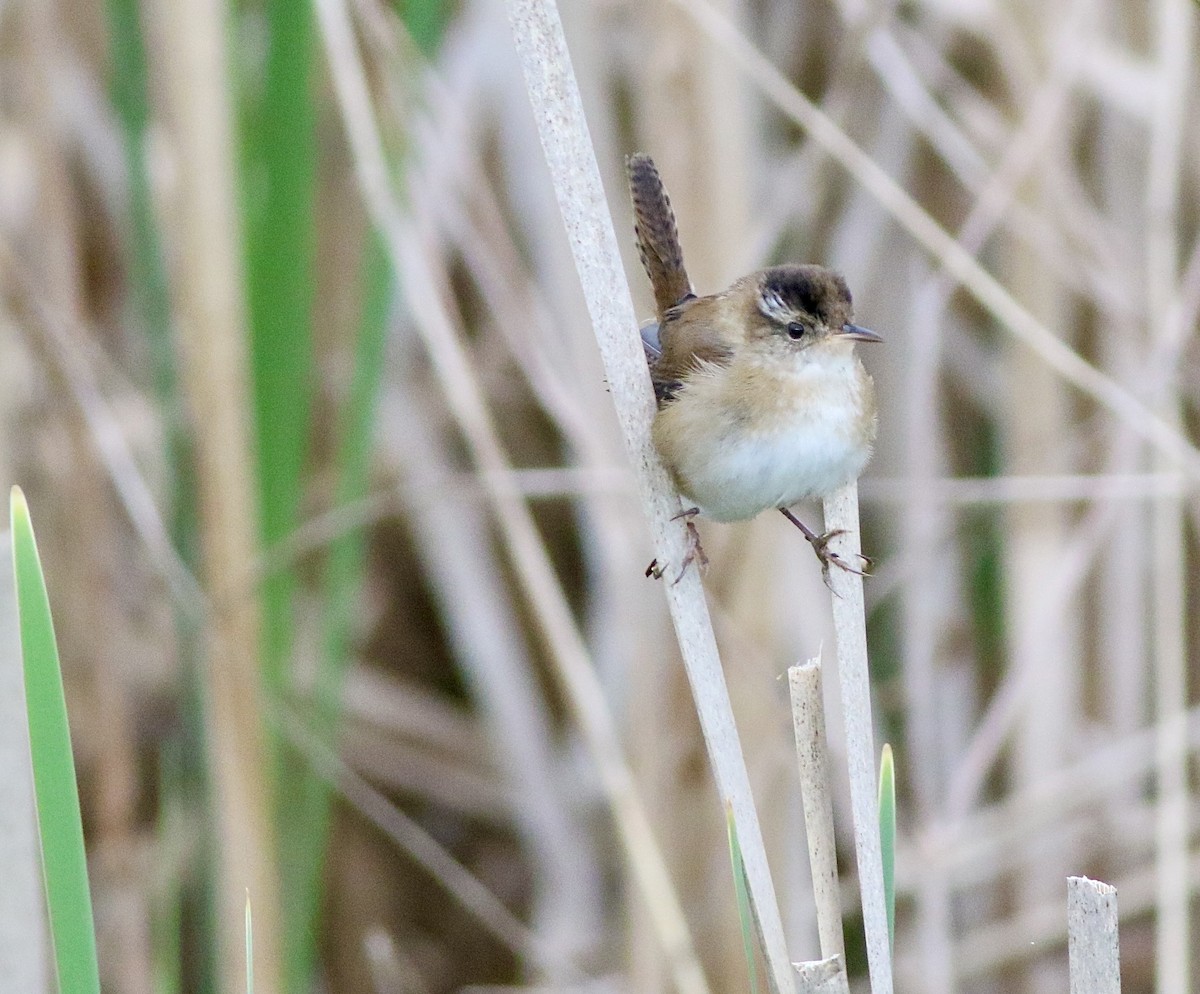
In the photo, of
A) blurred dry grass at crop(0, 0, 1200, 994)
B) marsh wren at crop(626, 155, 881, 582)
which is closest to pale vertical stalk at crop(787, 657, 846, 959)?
marsh wren at crop(626, 155, 881, 582)

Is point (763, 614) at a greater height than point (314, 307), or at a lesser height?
lesser

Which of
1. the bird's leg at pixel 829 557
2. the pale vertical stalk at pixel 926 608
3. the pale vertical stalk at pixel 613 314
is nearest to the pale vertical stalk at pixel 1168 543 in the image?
the pale vertical stalk at pixel 926 608

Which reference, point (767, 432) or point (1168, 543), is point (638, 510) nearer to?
point (767, 432)

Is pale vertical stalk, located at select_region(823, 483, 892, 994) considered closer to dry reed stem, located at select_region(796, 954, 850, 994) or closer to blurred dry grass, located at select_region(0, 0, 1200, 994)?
dry reed stem, located at select_region(796, 954, 850, 994)

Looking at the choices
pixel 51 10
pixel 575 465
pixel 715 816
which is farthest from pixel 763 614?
pixel 51 10

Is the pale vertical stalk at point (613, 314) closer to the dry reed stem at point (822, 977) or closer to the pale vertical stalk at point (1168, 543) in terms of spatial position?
the dry reed stem at point (822, 977)

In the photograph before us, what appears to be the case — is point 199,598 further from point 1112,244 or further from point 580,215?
point 1112,244
